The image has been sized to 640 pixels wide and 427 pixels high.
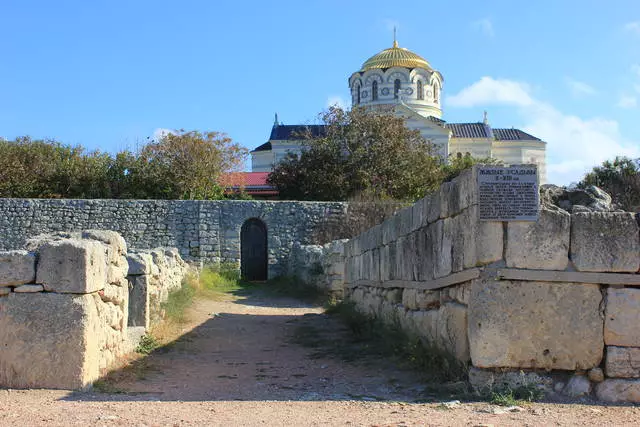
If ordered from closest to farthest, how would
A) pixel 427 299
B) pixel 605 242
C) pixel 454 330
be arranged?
pixel 605 242
pixel 454 330
pixel 427 299

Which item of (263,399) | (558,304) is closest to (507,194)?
(558,304)

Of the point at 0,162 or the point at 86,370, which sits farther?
the point at 0,162

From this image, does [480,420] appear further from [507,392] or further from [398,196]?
[398,196]

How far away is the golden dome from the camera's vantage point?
2090 inches

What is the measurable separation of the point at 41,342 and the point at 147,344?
8.30 feet

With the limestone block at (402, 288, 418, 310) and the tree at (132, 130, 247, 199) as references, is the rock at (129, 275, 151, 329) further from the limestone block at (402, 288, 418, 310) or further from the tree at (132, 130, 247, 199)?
the tree at (132, 130, 247, 199)

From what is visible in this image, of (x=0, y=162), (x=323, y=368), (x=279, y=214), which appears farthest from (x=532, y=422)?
(x=0, y=162)

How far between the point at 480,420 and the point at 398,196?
75.7ft

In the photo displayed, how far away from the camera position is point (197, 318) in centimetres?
1165

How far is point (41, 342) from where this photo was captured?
224 inches

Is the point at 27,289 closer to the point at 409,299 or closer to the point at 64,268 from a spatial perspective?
the point at 64,268

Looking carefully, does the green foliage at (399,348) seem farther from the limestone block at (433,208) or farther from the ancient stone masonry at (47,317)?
the ancient stone masonry at (47,317)

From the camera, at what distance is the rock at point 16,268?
224 inches

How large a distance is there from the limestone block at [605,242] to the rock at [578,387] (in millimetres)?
873
